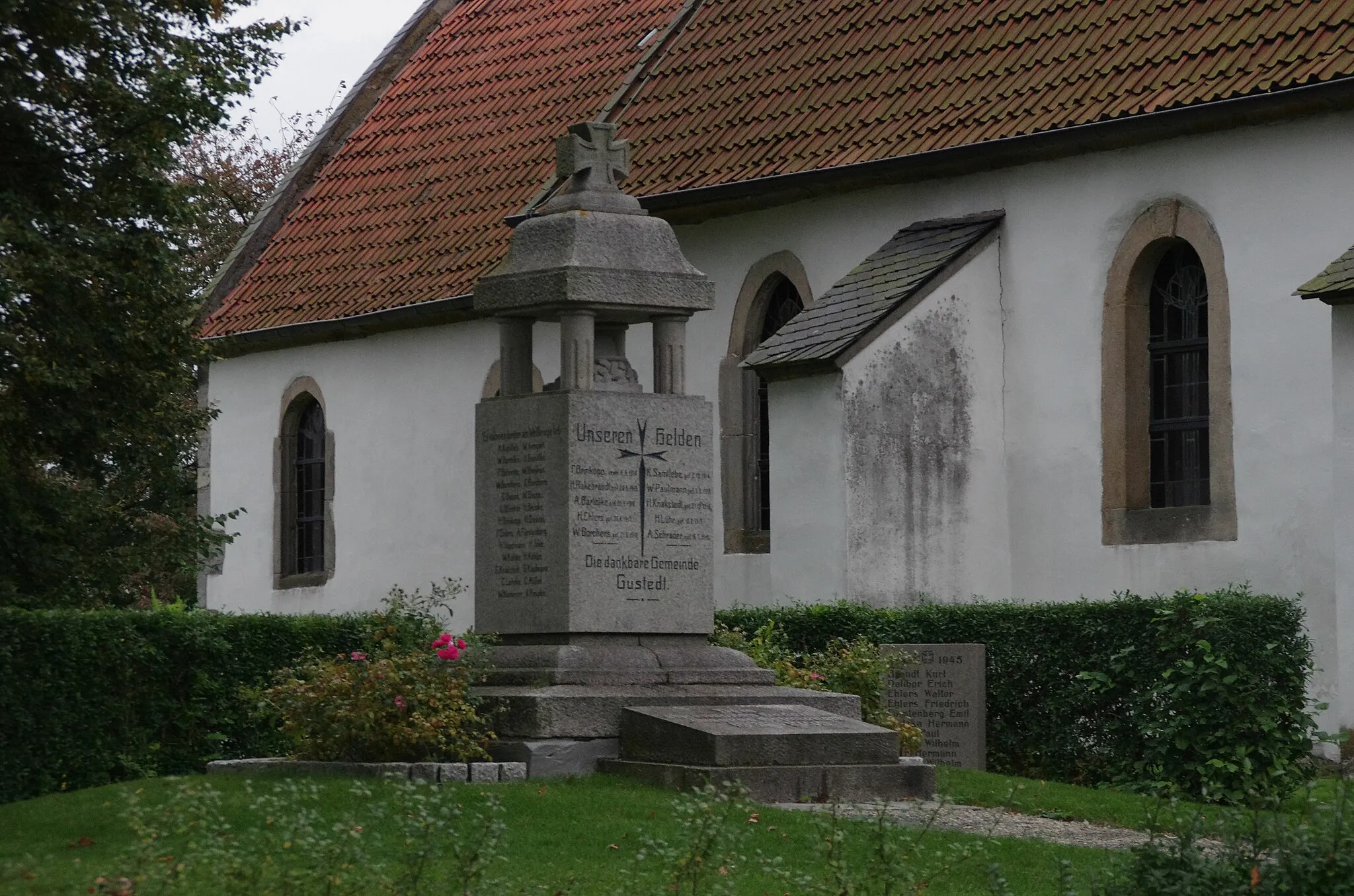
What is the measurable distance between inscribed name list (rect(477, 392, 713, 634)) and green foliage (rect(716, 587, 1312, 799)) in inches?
141

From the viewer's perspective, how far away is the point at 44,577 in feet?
57.0

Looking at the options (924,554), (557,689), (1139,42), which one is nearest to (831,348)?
(924,554)

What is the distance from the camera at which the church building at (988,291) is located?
689 inches

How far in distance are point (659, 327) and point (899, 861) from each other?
6.02 meters

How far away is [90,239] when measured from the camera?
15.2 metres

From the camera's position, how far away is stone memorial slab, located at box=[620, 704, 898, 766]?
11.9 meters

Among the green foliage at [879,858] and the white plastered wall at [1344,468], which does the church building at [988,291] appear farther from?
the green foliage at [879,858]

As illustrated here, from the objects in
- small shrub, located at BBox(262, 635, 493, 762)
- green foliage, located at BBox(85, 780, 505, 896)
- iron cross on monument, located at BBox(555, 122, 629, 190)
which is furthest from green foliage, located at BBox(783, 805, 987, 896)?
iron cross on monument, located at BBox(555, 122, 629, 190)

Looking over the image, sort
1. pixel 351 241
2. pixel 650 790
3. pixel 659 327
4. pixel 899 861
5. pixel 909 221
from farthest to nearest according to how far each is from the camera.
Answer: pixel 351 241 → pixel 909 221 → pixel 659 327 → pixel 650 790 → pixel 899 861

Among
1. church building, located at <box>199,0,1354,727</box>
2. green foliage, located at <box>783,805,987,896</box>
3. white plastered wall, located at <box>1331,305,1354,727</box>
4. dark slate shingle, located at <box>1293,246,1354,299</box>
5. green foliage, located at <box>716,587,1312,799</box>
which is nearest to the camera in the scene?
green foliage, located at <box>783,805,987,896</box>

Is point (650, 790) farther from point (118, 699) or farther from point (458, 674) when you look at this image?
point (118, 699)

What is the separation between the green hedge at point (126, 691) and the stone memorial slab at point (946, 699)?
13.7 ft

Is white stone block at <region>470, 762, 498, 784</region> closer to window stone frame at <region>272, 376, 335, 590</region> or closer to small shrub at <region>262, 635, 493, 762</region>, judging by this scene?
small shrub at <region>262, 635, 493, 762</region>

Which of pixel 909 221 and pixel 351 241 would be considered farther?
pixel 351 241
